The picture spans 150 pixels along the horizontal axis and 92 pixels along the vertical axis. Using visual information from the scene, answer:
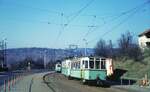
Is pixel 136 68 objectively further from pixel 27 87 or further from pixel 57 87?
pixel 27 87

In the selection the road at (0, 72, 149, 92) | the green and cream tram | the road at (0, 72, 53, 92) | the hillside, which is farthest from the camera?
the hillside

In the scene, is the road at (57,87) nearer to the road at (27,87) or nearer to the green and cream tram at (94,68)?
the road at (27,87)

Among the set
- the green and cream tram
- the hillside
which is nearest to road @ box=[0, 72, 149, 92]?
the green and cream tram

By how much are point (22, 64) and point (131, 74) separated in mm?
122257

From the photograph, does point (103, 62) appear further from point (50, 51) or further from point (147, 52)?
point (50, 51)

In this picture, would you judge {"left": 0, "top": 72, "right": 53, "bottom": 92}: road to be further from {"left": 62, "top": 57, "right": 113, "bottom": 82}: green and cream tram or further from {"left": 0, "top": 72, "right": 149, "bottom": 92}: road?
{"left": 62, "top": 57, "right": 113, "bottom": 82}: green and cream tram

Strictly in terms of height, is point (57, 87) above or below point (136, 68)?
below

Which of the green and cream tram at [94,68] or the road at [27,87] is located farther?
the green and cream tram at [94,68]

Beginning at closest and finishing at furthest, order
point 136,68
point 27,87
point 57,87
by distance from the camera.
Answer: point 27,87 → point 57,87 → point 136,68

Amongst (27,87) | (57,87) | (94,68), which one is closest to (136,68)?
(94,68)

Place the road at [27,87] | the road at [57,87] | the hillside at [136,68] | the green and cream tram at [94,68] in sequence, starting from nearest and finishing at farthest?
the road at [27,87] < the road at [57,87] < the green and cream tram at [94,68] < the hillside at [136,68]

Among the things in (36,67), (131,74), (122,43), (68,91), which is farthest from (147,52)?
(36,67)

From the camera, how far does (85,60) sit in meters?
36.8

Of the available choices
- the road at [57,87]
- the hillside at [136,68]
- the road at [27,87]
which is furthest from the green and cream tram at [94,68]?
the hillside at [136,68]
